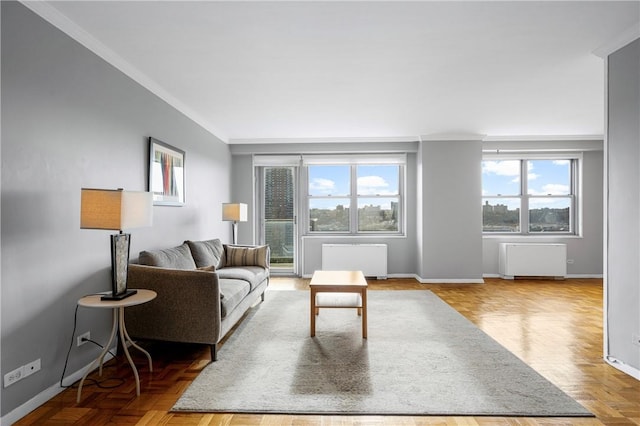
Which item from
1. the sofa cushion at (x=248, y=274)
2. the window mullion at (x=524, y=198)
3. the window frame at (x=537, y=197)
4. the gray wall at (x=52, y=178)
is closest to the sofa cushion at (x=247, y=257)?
the sofa cushion at (x=248, y=274)

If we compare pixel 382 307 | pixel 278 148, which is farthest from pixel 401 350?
pixel 278 148

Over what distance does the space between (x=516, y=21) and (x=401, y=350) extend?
2.70 meters

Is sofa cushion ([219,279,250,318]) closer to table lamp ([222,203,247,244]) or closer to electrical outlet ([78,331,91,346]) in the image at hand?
electrical outlet ([78,331,91,346])

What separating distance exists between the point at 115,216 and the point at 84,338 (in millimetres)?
1083

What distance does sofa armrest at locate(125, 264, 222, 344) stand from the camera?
292 centimetres

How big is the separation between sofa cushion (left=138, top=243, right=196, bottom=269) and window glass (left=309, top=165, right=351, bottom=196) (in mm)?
3372

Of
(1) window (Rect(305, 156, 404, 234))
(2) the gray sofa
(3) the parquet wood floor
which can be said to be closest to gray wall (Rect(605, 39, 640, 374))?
(3) the parquet wood floor

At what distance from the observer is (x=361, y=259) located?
21.9ft

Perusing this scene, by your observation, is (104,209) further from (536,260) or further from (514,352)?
(536,260)

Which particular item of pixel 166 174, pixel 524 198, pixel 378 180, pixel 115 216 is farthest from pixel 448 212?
pixel 115 216

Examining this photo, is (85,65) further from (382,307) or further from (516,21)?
(382,307)

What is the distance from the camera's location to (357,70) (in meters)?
3.48

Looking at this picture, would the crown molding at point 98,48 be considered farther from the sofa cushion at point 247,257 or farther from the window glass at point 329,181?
the window glass at point 329,181

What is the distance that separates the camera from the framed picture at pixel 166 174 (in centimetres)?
385
